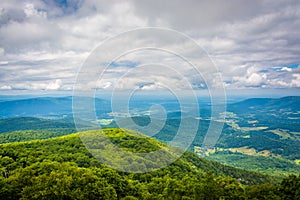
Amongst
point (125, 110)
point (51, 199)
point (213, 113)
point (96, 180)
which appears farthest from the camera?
point (96, 180)

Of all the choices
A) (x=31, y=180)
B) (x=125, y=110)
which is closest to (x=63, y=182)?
(x=31, y=180)

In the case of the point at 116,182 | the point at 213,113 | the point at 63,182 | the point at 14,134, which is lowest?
the point at 14,134

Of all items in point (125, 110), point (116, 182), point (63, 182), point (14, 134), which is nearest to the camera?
point (125, 110)

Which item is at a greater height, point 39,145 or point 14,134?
point 39,145

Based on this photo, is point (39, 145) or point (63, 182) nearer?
point (63, 182)

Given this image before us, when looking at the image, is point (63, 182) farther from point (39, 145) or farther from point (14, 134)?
point (14, 134)

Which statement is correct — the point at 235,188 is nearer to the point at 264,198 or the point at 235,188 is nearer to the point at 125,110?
the point at 264,198

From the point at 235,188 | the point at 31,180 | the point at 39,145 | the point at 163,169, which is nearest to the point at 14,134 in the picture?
the point at 39,145

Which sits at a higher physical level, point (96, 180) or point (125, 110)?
point (125, 110)

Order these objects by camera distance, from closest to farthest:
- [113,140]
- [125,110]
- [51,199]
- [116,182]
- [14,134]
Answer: [125,110] < [51,199] < [116,182] < [113,140] < [14,134]
